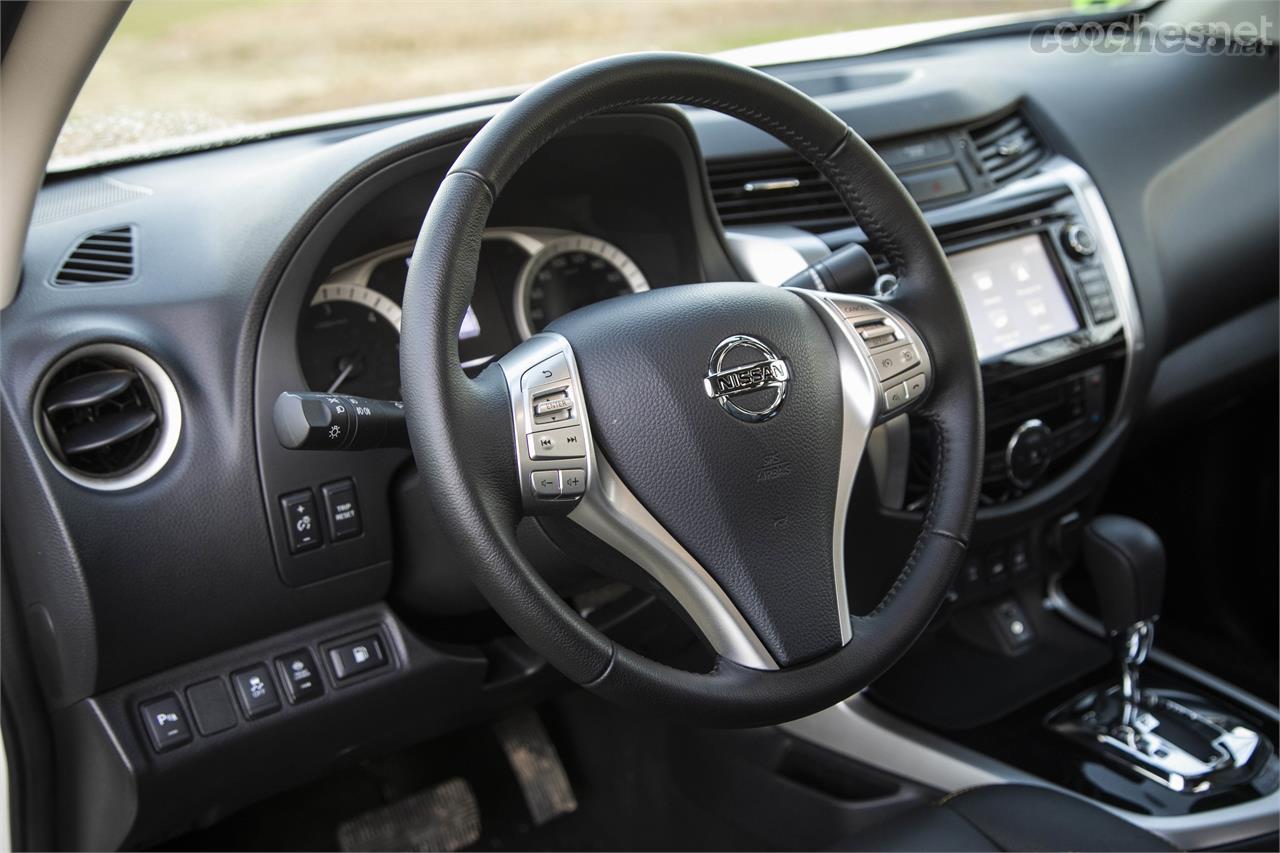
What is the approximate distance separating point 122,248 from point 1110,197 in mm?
1393

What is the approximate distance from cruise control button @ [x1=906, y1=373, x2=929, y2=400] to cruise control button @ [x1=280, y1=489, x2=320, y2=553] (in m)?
0.63

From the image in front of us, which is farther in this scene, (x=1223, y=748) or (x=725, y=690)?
(x=1223, y=748)

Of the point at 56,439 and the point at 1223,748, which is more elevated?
the point at 56,439

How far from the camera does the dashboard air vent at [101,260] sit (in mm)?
1199

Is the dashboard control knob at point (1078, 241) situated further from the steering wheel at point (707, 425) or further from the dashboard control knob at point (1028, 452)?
the steering wheel at point (707, 425)

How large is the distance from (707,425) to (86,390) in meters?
0.60

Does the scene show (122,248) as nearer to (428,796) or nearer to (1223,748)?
(428,796)

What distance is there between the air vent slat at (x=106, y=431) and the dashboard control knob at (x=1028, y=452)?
3.70ft

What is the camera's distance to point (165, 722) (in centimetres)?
124

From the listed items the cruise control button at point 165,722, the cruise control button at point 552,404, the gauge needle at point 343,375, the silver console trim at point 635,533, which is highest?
the gauge needle at point 343,375

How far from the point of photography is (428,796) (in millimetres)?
1933

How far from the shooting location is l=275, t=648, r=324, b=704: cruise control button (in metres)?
1.31

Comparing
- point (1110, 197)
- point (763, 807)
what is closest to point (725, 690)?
point (763, 807)

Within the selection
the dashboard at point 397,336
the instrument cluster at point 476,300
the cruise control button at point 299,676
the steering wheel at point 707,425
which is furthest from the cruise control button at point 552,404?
the cruise control button at point 299,676
